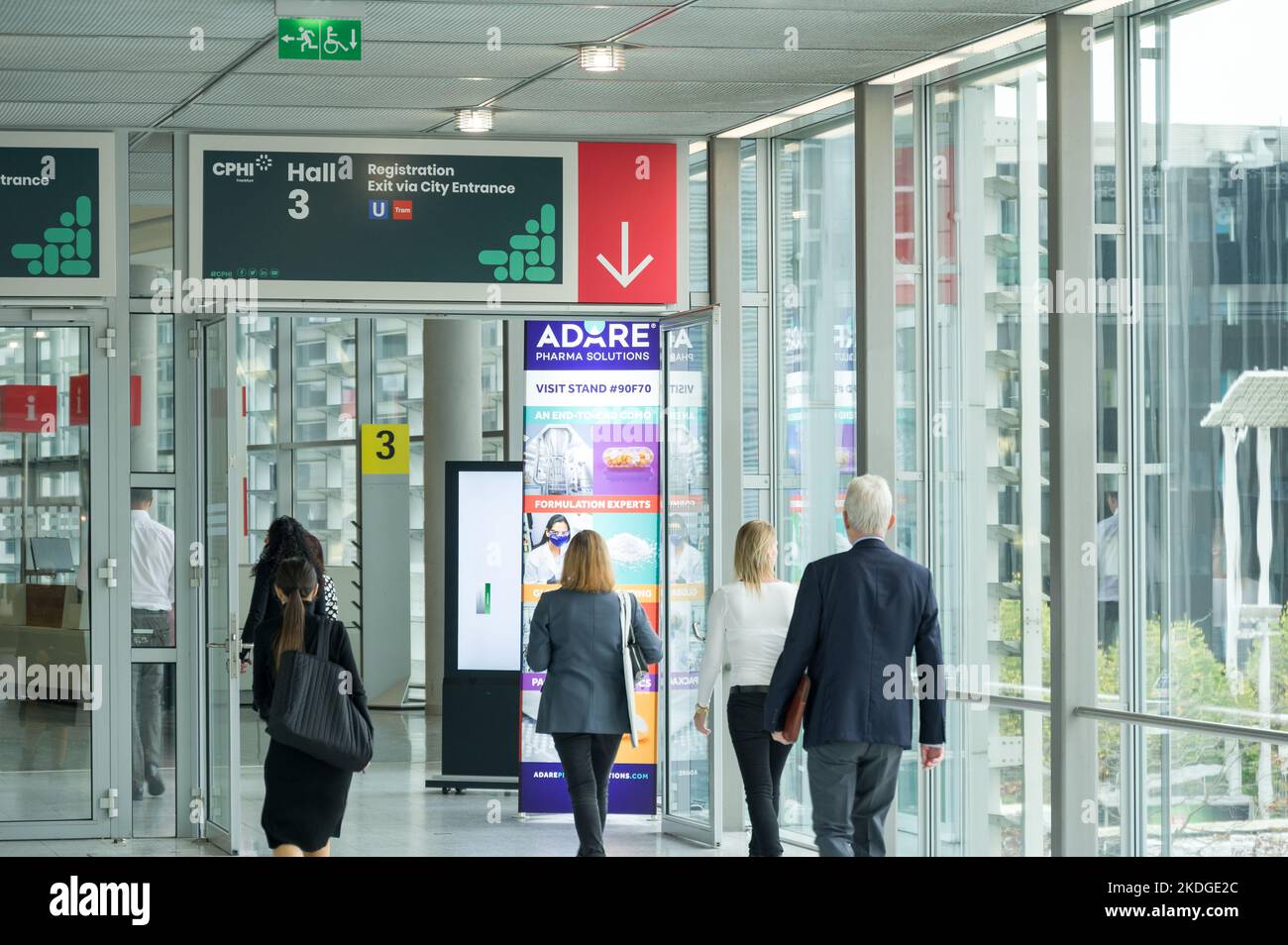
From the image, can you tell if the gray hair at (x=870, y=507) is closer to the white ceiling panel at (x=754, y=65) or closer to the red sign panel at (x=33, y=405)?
the white ceiling panel at (x=754, y=65)

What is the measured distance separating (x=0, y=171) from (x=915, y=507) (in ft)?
15.2

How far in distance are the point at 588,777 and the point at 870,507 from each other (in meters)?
2.06

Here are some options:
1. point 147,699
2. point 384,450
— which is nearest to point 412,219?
point 147,699

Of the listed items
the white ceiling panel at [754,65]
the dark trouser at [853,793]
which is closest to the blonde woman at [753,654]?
the dark trouser at [853,793]

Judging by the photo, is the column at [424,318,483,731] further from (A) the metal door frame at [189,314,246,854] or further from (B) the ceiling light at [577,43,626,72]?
(B) the ceiling light at [577,43,626,72]

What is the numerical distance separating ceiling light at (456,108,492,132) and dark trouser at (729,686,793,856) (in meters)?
3.03

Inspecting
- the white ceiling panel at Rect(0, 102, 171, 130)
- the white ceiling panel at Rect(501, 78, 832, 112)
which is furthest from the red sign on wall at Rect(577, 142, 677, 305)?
the white ceiling panel at Rect(0, 102, 171, 130)

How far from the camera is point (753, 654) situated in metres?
6.16

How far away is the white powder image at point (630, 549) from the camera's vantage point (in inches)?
317

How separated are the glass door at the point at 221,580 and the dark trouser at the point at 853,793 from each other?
350cm

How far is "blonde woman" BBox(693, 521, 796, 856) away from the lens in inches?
242

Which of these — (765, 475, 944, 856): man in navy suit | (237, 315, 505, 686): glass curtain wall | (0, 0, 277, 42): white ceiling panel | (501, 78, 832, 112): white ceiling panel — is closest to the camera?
(765, 475, 944, 856): man in navy suit

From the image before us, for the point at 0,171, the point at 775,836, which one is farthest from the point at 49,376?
the point at 775,836

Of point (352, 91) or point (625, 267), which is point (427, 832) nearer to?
point (625, 267)
